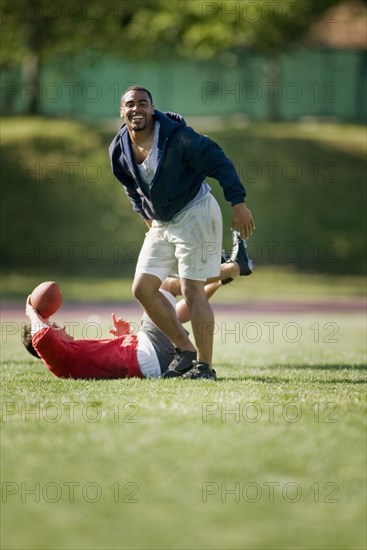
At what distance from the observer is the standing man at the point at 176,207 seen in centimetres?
863

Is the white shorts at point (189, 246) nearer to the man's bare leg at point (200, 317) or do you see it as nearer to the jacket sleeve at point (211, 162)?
the man's bare leg at point (200, 317)

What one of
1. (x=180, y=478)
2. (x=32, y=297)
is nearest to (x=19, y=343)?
(x=32, y=297)

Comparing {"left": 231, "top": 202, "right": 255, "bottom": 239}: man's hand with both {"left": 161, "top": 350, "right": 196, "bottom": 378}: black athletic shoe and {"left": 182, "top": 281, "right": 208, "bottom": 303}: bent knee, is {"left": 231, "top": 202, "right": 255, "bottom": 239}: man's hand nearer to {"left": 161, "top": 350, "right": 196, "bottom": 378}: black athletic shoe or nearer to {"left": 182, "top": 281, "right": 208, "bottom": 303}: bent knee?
{"left": 182, "top": 281, "right": 208, "bottom": 303}: bent knee

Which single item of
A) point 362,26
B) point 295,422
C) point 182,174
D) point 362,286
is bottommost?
point 362,286

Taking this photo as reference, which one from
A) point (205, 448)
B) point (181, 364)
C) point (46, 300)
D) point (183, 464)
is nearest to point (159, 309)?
point (181, 364)

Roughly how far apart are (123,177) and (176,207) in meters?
0.54

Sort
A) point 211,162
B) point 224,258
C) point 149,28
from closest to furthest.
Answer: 1. point 211,162
2. point 224,258
3. point 149,28

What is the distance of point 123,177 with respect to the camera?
9.00m

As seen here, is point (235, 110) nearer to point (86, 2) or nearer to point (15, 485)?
point (86, 2)

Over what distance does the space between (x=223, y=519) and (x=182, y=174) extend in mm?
4210

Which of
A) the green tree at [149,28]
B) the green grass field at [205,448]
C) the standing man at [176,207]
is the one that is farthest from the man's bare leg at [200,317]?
the green tree at [149,28]

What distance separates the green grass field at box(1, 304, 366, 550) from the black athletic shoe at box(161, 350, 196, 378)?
1.36 ft

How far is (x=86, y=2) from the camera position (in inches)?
1377

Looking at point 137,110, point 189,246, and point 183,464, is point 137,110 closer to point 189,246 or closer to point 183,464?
point 189,246
